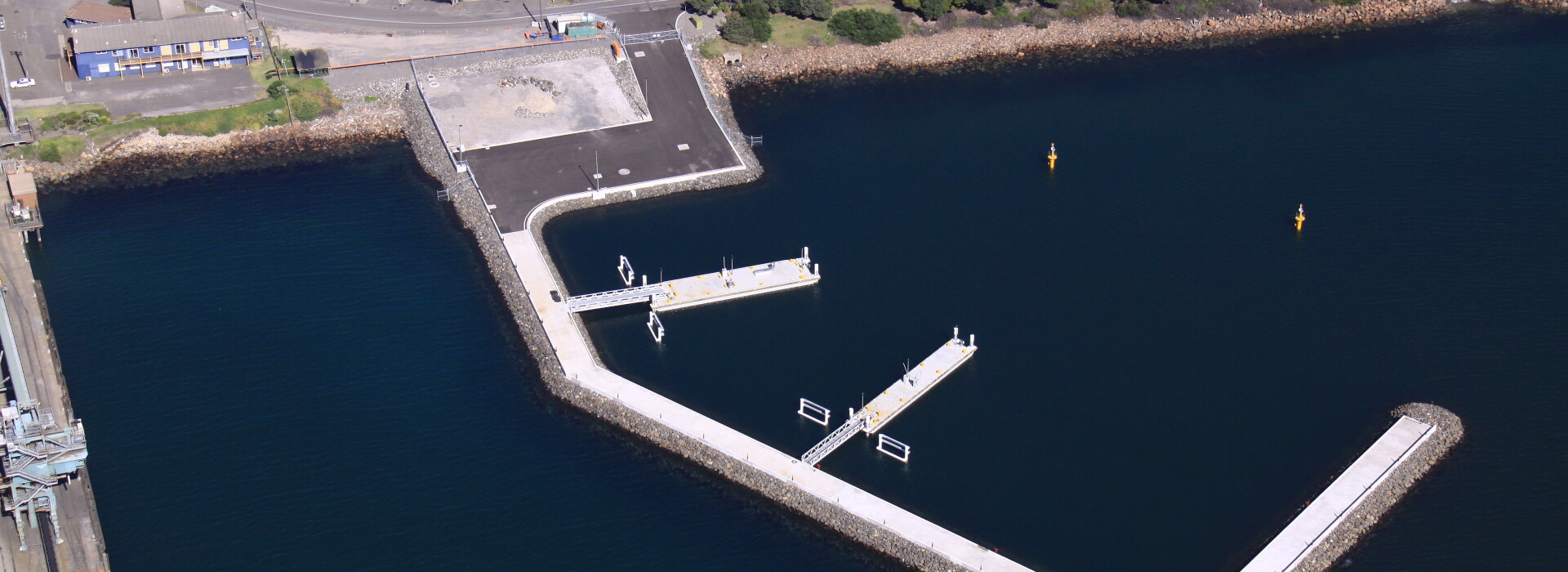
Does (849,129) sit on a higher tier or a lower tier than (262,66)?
lower

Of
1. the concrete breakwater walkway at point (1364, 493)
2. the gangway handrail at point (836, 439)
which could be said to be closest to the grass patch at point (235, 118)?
the gangway handrail at point (836, 439)

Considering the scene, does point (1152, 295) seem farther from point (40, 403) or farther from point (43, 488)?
point (40, 403)

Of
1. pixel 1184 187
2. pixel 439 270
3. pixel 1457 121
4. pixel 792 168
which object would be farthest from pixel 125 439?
pixel 1457 121

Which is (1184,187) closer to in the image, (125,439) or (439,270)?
(439,270)

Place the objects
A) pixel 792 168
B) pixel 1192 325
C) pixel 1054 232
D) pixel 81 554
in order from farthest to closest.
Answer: pixel 792 168, pixel 1054 232, pixel 1192 325, pixel 81 554

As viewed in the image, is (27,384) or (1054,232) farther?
(1054,232)

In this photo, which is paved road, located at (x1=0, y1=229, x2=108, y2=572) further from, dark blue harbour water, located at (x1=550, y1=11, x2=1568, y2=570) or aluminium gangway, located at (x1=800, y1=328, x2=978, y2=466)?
aluminium gangway, located at (x1=800, y1=328, x2=978, y2=466)

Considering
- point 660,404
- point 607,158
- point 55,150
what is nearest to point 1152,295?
point 660,404
